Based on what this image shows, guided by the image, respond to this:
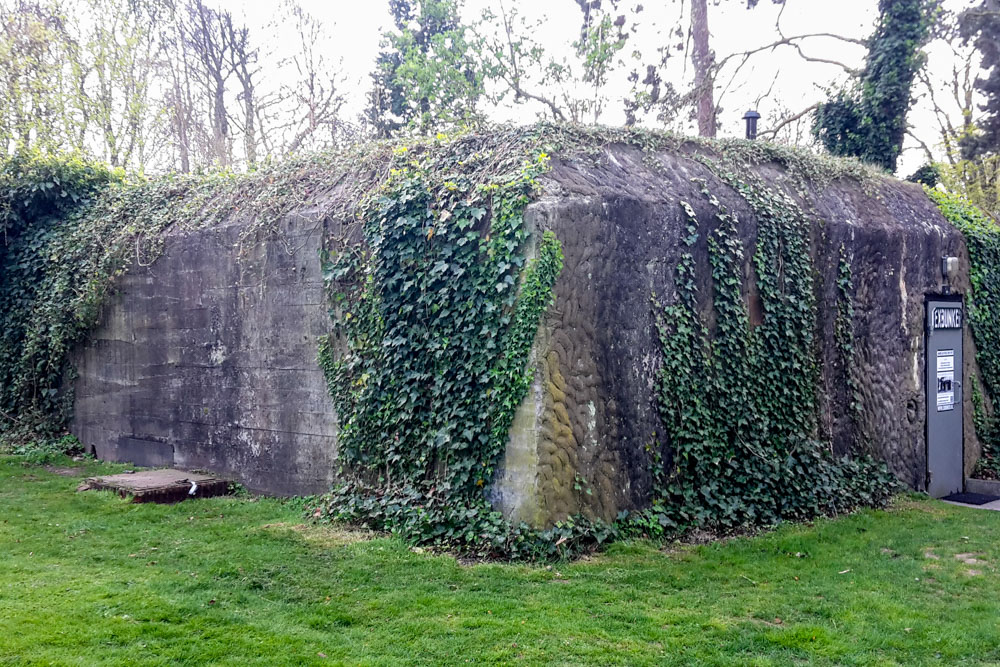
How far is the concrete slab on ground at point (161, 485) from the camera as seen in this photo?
26.8 feet

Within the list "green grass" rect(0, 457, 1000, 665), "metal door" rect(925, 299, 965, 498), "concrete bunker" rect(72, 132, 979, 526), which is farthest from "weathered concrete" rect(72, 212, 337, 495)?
"metal door" rect(925, 299, 965, 498)

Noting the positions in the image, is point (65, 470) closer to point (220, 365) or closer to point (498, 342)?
point (220, 365)

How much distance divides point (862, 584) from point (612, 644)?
7.70ft

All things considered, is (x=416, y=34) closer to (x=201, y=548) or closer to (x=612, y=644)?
(x=201, y=548)

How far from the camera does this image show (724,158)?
8438 millimetres

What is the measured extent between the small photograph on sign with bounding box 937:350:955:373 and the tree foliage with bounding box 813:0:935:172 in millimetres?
3573

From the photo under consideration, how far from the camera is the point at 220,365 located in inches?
354

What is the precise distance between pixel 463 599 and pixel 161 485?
14.3 feet

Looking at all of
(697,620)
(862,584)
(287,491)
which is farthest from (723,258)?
(287,491)

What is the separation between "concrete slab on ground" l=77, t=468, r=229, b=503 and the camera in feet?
26.8

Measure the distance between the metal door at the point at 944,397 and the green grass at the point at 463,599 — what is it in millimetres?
2348

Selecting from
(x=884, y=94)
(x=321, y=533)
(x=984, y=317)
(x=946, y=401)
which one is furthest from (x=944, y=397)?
(x=321, y=533)

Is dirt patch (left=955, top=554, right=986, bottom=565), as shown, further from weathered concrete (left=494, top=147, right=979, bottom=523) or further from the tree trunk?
the tree trunk

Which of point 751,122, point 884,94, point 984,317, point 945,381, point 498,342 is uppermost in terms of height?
point 884,94
